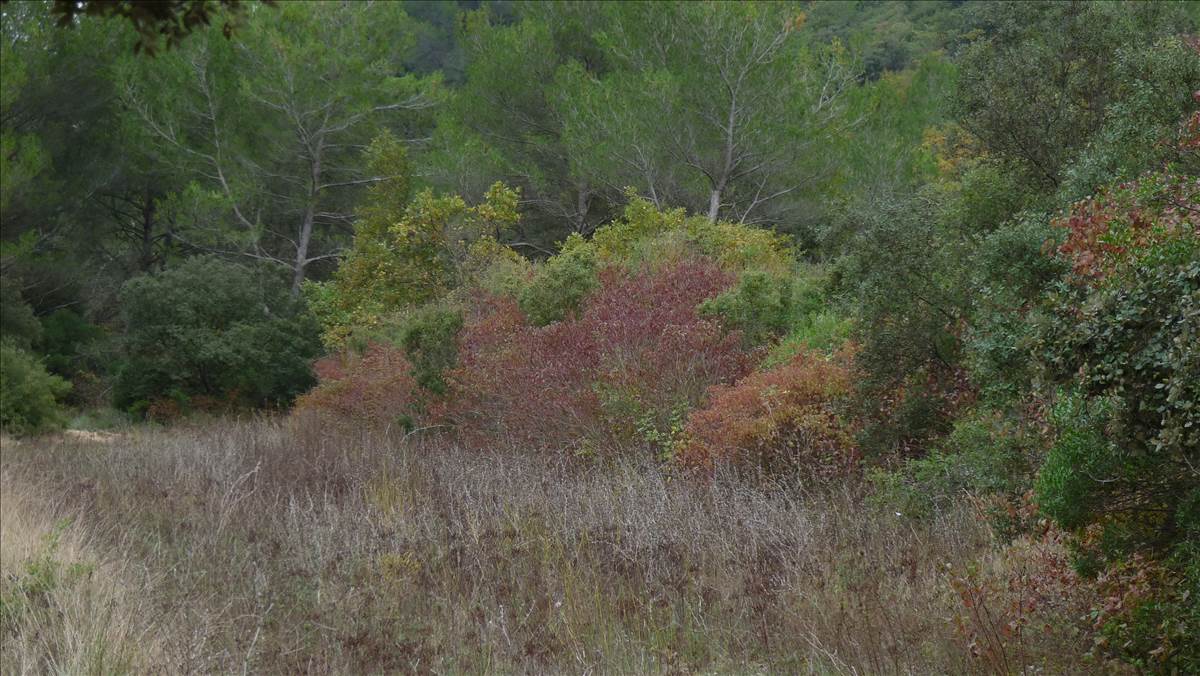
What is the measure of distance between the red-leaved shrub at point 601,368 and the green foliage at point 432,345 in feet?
0.66

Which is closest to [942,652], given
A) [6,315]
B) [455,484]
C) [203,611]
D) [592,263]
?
[203,611]

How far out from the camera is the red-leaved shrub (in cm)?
1194

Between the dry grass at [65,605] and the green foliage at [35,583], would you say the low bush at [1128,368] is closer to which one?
the dry grass at [65,605]

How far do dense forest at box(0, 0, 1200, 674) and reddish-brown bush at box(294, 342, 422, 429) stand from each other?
129 millimetres

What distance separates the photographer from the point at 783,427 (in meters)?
10.2

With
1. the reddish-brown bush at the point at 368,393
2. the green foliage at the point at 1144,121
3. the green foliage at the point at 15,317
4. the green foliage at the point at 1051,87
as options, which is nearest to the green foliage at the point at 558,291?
the reddish-brown bush at the point at 368,393

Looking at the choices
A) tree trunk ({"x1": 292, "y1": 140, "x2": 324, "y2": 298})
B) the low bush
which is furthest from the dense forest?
tree trunk ({"x1": 292, "y1": 140, "x2": 324, "y2": 298})

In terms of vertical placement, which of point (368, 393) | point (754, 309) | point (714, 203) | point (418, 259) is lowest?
point (368, 393)

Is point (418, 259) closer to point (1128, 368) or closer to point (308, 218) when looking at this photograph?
point (308, 218)

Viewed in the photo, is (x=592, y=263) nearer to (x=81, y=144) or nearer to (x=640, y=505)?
(x=640, y=505)

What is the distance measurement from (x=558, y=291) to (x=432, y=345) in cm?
181

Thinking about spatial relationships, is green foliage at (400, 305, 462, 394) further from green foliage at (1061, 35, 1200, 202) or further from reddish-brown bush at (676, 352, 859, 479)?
green foliage at (1061, 35, 1200, 202)

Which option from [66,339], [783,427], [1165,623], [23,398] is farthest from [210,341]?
[1165,623]

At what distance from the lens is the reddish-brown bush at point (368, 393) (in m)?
15.2
